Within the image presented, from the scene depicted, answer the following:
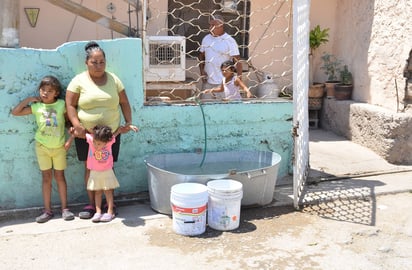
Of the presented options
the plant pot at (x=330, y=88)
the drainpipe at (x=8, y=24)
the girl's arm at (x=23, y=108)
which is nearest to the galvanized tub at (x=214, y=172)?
the girl's arm at (x=23, y=108)

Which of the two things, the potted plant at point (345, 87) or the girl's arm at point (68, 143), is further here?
the potted plant at point (345, 87)

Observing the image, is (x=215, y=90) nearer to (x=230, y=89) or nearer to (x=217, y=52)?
(x=230, y=89)

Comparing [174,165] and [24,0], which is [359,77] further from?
[24,0]

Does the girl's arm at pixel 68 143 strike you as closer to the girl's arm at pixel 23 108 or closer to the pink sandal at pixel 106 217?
the girl's arm at pixel 23 108

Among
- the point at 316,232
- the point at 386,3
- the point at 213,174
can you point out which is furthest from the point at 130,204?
the point at 386,3

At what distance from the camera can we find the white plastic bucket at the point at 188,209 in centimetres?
394

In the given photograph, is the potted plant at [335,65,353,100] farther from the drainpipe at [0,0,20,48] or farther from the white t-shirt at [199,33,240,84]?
the drainpipe at [0,0,20,48]

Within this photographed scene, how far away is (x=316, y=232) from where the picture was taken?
4.12 metres

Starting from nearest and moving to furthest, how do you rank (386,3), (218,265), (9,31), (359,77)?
1. (218,265)
2. (9,31)
3. (386,3)
4. (359,77)

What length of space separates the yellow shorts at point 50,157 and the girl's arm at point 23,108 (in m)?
0.30

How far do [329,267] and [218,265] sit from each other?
2.76 ft

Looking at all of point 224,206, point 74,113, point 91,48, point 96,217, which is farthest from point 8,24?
point 224,206

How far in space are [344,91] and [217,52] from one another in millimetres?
2624

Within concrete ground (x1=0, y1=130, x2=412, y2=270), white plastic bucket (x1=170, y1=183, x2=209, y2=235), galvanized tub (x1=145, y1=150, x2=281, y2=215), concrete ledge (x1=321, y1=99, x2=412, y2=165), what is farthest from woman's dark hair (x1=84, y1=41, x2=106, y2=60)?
concrete ledge (x1=321, y1=99, x2=412, y2=165)
